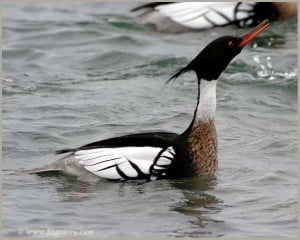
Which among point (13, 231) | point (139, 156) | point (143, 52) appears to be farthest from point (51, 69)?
point (13, 231)

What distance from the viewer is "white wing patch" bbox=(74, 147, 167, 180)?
33.8ft

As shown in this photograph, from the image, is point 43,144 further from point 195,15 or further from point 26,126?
point 195,15

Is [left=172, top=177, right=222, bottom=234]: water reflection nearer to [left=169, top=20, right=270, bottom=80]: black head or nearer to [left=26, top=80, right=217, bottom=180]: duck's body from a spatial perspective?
[left=26, top=80, right=217, bottom=180]: duck's body

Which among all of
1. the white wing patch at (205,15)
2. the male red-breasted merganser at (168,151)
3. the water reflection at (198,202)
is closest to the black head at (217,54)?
the male red-breasted merganser at (168,151)

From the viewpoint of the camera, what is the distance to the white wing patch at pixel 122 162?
33.8 feet

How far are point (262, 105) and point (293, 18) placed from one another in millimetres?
5031

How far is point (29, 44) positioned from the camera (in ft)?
57.7

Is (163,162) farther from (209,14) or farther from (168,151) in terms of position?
(209,14)

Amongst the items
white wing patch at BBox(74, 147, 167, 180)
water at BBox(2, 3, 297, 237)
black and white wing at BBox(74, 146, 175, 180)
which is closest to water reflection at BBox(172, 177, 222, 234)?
water at BBox(2, 3, 297, 237)

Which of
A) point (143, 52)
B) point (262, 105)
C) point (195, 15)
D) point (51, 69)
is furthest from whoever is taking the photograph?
point (195, 15)

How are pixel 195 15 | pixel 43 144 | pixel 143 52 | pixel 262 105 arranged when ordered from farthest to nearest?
pixel 195 15 → pixel 143 52 → pixel 262 105 → pixel 43 144

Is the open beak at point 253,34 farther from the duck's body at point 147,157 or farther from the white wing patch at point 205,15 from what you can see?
the white wing patch at point 205,15

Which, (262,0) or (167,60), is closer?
(167,60)

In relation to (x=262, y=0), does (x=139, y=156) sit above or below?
below
